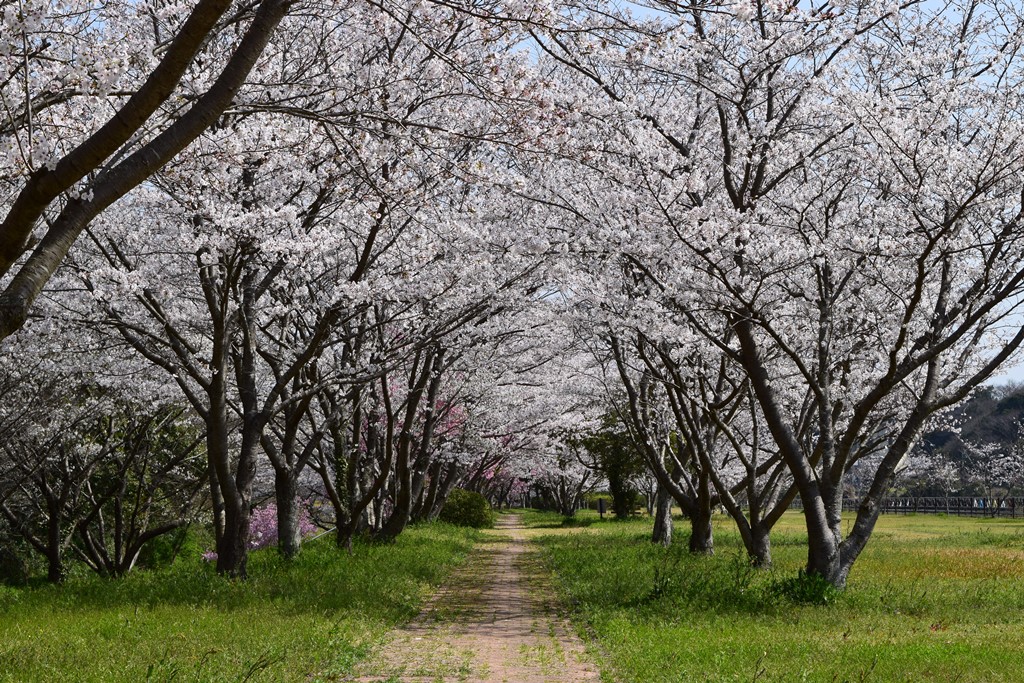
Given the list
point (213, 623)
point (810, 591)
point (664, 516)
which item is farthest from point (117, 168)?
point (664, 516)

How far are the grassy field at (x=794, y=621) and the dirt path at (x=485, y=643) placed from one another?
1.26ft

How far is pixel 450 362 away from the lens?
20.8 m

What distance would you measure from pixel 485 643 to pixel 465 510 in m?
28.5

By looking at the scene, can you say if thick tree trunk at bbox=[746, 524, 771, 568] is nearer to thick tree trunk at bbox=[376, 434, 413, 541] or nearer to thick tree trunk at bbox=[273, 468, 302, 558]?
thick tree trunk at bbox=[273, 468, 302, 558]

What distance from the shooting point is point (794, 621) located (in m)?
10.3

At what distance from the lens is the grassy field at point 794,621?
23.7ft

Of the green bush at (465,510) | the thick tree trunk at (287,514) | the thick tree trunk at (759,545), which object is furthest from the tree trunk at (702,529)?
the green bush at (465,510)

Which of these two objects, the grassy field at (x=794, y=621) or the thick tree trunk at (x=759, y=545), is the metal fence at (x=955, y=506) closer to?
the grassy field at (x=794, y=621)

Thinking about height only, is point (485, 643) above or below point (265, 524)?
below

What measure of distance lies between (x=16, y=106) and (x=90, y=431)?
13210 mm

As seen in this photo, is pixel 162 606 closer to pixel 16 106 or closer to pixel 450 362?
pixel 16 106

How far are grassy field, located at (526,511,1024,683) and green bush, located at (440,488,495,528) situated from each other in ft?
62.0

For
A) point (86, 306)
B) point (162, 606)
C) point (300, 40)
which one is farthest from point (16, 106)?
point (86, 306)

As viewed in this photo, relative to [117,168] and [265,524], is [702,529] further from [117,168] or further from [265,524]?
[265,524]
